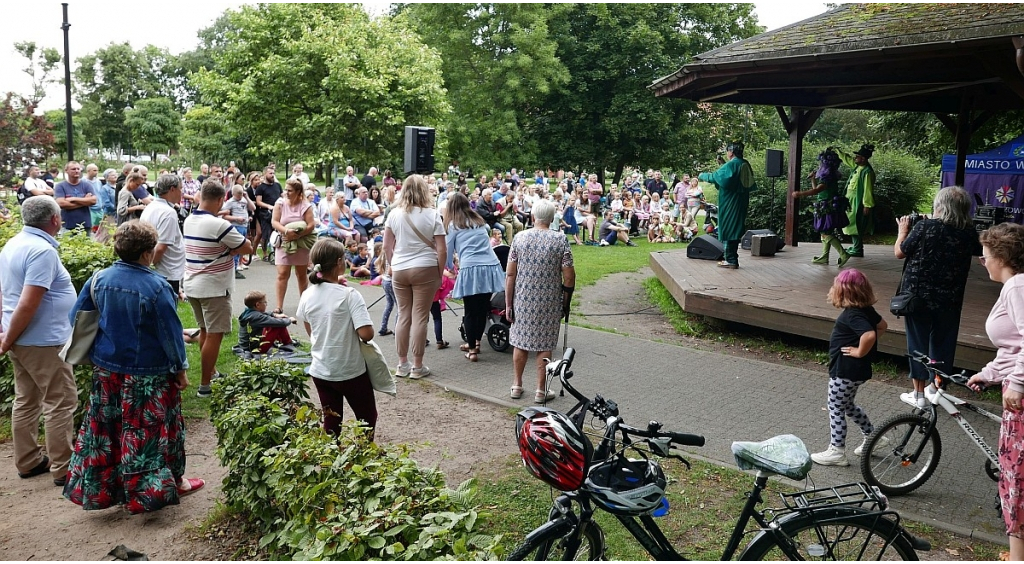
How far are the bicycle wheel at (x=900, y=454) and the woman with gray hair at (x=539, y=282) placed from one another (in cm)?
252

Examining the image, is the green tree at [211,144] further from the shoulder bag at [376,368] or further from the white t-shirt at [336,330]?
the shoulder bag at [376,368]

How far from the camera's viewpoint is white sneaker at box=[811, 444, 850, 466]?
17.8 ft

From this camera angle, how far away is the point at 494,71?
34125 millimetres

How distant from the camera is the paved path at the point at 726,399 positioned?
5.04 m

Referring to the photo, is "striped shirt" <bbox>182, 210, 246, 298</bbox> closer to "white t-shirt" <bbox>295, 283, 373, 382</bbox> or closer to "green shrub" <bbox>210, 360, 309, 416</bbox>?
"green shrub" <bbox>210, 360, 309, 416</bbox>

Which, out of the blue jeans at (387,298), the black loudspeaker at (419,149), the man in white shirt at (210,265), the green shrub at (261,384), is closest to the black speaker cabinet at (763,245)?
the black loudspeaker at (419,149)

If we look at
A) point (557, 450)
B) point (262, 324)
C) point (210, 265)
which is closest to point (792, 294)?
point (262, 324)

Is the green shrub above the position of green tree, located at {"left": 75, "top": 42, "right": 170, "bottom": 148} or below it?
below

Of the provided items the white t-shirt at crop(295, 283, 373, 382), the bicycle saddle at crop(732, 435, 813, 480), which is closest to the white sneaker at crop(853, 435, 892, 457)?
the bicycle saddle at crop(732, 435, 813, 480)

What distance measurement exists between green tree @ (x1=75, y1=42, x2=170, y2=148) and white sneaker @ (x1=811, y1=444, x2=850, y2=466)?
189 feet

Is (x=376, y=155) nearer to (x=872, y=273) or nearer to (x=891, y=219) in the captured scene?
(x=891, y=219)

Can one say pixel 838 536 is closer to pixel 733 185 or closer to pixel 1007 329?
pixel 1007 329

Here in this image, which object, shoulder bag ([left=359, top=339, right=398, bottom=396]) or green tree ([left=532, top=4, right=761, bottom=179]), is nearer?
shoulder bag ([left=359, top=339, right=398, bottom=396])

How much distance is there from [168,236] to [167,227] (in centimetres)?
9
